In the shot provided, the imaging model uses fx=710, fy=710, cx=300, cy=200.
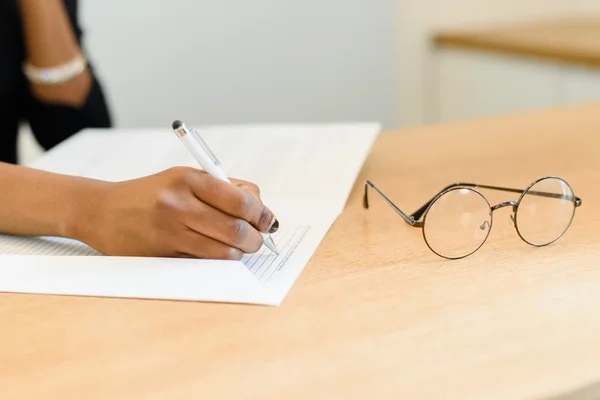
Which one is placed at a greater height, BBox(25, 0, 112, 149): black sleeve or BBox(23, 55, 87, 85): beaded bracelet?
BBox(23, 55, 87, 85): beaded bracelet

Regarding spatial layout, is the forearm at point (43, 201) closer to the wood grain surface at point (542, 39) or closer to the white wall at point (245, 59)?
the white wall at point (245, 59)

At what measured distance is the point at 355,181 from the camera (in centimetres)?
81

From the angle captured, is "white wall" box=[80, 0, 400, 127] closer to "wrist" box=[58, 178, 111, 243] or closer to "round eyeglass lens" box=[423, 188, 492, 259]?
"wrist" box=[58, 178, 111, 243]

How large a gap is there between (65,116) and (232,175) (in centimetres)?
51

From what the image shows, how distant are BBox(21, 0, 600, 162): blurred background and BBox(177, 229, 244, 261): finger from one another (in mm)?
1386

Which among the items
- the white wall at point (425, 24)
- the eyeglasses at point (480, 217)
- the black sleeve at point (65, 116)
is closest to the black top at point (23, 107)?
the black sleeve at point (65, 116)

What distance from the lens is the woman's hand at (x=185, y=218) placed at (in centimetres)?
57

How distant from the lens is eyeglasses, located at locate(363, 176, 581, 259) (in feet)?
1.94

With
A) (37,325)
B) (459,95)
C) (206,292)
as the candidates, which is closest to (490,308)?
(206,292)

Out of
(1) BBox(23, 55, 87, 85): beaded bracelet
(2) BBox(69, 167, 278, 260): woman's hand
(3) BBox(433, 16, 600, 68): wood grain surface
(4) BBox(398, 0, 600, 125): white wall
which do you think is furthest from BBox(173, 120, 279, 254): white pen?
(4) BBox(398, 0, 600, 125): white wall

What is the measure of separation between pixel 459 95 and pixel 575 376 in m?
1.99

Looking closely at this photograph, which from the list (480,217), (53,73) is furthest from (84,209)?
(53,73)

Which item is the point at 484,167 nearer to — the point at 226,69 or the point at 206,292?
the point at 206,292

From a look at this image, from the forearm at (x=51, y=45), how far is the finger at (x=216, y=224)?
0.72 meters
